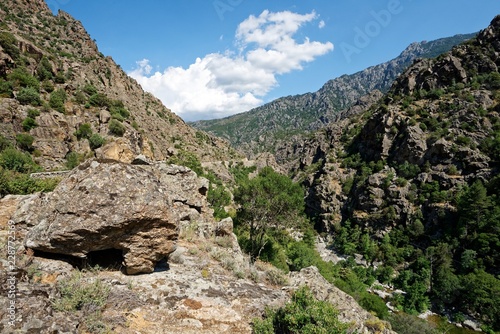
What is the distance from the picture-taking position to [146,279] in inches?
287

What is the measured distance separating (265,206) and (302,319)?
20061 millimetres

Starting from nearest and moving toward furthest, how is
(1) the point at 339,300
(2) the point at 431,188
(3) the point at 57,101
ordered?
(1) the point at 339,300
(3) the point at 57,101
(2) the point at 431,188

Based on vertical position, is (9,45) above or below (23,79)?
above

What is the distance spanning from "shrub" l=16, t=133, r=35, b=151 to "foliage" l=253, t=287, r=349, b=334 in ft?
95.8

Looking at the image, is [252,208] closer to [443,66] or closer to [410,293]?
[410,293]

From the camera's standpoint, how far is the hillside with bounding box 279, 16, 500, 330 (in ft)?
177

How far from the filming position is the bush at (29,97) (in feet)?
94.2

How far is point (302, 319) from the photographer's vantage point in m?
6.07

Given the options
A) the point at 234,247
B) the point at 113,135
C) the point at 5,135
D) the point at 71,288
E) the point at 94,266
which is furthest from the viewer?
the point at 113,135

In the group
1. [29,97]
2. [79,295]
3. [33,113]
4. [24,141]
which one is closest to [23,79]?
[29,97]

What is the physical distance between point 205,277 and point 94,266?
3.05 m

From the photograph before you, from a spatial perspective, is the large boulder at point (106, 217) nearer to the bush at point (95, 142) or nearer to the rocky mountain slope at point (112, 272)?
the rocky mountain slope at point (112, 272)

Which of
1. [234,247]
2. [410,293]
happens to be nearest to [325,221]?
[410,293]

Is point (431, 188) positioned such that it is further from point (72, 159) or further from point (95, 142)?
point (72, 159)
